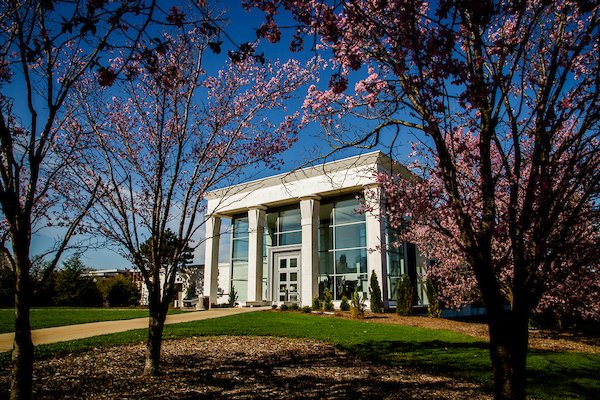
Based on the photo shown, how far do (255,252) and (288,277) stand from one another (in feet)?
8.24

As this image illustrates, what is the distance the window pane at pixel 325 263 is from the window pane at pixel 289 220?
2280 mm

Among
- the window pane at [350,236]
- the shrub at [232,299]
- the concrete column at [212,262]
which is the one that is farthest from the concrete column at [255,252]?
the window pane at [350,236]

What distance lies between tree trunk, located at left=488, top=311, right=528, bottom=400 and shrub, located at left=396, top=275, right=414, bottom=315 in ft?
42.3

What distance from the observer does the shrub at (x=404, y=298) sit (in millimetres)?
15641

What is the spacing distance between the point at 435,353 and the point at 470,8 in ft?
22.6

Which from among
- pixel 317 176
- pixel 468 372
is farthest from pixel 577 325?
pixel 317 176

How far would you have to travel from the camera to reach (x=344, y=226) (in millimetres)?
19391

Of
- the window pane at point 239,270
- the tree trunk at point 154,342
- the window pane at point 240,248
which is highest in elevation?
the window pane at point 240,248

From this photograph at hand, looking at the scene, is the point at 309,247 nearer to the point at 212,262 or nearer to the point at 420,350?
the point at 212,262

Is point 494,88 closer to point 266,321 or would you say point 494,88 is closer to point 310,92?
point 310,92

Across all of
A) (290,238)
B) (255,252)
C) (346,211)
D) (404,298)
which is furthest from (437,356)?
(255,252)

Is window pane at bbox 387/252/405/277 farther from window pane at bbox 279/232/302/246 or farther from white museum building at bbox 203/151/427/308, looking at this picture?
window pane at bbox 279/232/302/246

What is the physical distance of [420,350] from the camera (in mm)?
7973

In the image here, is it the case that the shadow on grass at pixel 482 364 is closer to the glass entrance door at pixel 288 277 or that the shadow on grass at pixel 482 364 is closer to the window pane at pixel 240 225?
the glass entrance door at pixel 288 277
